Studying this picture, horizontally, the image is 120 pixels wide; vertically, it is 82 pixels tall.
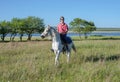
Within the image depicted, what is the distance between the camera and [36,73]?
9.43 metres

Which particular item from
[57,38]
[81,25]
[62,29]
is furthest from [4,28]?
[57,38]

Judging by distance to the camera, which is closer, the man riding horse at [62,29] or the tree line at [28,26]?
the man riding horse at [62,29]

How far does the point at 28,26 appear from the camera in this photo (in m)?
109

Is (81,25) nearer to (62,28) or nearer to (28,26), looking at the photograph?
(28,26)

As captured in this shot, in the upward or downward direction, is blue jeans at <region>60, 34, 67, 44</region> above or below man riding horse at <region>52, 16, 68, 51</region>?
below

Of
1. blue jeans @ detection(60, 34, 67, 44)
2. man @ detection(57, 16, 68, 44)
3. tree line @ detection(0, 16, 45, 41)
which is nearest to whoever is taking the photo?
man @ detection(57, 16, 68, 44)

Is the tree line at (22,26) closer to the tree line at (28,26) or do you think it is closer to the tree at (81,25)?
the tree line at (28,26)

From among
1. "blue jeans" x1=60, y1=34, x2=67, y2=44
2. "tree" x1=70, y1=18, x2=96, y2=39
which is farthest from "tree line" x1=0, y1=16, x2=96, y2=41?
"blue jeans" x1=60, y1=34, x2=67, y2=44

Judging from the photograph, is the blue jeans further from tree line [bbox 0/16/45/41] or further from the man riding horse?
tree line [bbox 0/16/45/41]

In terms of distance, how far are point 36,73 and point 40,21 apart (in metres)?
103

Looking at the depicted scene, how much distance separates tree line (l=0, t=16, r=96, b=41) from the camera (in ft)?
337

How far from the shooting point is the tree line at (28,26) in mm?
102625

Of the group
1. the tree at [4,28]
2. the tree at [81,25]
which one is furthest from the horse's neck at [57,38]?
the tree at [81,25]

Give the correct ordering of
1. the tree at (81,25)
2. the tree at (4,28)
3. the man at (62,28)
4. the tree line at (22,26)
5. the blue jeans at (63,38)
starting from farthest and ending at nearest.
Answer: the tree at (81,25), the tree line at (22,26), the tree at (4,28), the blue jeans at (63,38), the man at (62,28)
